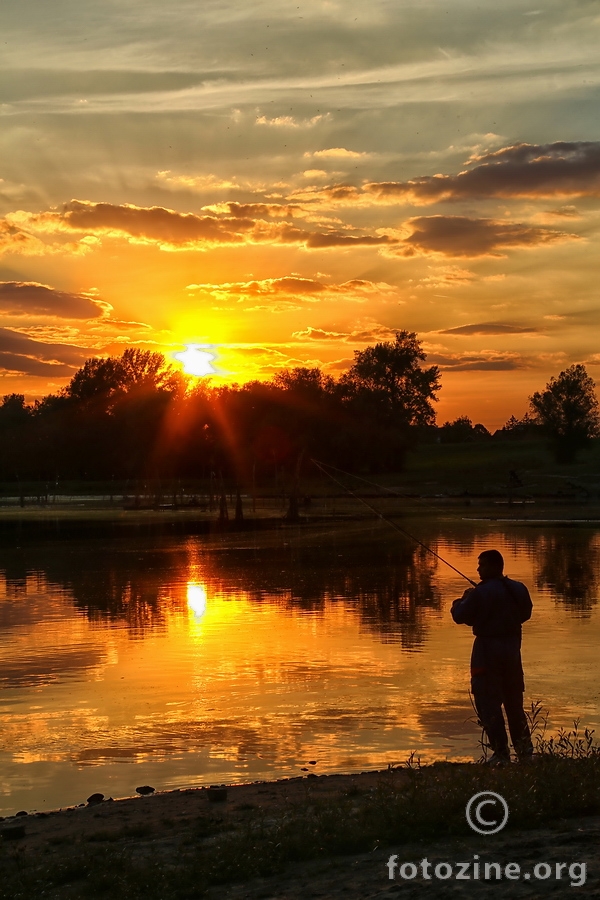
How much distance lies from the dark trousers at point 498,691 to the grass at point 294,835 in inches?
48.5

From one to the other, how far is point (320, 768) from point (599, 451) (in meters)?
122

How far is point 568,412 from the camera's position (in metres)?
126

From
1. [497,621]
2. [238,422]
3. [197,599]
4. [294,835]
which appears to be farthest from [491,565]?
[238,422]

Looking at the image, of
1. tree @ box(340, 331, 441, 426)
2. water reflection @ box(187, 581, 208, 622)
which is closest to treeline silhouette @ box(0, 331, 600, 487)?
tree @ box(340, 331, 441, 426)

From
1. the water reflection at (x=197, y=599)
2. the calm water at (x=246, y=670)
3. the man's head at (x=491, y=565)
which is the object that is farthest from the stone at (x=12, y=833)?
the water reflection at (x=197, y=599)

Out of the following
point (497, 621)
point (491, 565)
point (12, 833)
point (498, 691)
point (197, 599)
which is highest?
point (491, 565)

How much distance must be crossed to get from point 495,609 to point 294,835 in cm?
315

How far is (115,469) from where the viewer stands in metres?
120

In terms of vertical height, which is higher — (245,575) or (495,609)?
(495,609)

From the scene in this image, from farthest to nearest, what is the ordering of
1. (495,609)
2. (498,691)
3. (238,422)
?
1. (238,422)
2. (498,691)
3. (495,609)

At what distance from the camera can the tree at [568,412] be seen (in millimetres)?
120875

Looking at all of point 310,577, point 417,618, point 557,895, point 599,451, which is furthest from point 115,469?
point 557,895

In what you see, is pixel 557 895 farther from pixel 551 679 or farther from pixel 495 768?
pixel 551 679

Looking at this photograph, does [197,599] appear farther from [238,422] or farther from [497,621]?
[238,422]
